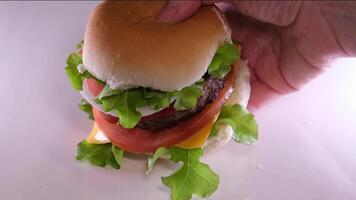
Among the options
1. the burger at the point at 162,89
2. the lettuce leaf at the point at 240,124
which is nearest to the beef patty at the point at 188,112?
the burger at the point at 162,89

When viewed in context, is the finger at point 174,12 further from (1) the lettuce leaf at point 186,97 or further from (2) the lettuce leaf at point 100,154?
(2) the lettuce leaf at point 100,154

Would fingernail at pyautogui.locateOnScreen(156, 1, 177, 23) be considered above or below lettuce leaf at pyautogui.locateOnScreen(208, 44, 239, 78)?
above

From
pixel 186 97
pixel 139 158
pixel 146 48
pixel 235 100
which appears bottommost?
pixel 139 158

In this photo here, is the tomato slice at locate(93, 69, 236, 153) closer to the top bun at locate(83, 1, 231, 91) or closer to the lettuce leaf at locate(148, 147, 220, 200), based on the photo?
the lettuce leaf at locate(148, 147, 220, 200)

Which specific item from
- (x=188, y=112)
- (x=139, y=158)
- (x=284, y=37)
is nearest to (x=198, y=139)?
(x=188, y=112)

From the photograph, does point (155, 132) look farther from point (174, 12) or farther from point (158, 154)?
→ point (174, 12)

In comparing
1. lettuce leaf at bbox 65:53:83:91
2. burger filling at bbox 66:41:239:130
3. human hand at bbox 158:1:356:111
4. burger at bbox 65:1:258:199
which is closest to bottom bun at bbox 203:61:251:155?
burger at bbox 65:1:258:199

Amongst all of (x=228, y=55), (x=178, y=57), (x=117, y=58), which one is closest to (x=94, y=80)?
(x=117, y=58)
